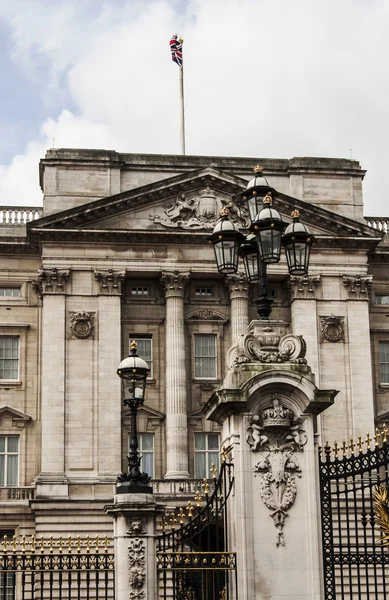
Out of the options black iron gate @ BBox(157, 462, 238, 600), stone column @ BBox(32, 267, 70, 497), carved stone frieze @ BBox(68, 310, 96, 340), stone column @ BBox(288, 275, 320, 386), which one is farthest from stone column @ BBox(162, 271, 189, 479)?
black iron gate @ BBox(157, 462, 238, 600)

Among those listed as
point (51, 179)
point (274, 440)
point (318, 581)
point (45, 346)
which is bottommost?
point (318, 581)

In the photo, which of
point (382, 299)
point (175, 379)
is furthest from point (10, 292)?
point (382, 299)

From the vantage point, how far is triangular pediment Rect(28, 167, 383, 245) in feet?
174

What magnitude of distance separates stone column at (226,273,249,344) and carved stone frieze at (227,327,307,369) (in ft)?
109

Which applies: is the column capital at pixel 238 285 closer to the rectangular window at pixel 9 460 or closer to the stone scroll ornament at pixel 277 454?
the rectangular window at pixel 9 460

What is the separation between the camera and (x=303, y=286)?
5431cm

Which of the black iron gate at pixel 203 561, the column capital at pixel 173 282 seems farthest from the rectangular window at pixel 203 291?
the black iron gate at pixel 203 561

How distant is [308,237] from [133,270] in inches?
1278

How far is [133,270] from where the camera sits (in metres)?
53.5

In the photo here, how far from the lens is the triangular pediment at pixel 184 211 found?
5319cm

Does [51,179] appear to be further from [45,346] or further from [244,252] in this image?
[244,252]

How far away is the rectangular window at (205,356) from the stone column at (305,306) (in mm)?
3751

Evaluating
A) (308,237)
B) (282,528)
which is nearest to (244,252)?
(308,237)

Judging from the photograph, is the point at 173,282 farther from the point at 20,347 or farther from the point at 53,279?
the point at 20,347
